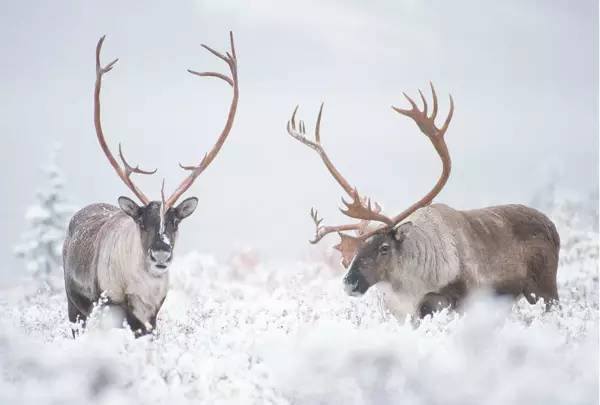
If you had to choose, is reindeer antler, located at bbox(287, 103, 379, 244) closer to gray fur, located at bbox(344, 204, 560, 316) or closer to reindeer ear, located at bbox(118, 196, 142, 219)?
gray fur, located at bbox(344, 204, 560, 316)

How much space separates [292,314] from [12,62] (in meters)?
4.19

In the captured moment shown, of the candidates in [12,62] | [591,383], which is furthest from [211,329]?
[12,62]

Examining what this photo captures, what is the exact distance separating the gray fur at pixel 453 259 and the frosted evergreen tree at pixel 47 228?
12.4m

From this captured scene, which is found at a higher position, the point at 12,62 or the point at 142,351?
the point at 12,62

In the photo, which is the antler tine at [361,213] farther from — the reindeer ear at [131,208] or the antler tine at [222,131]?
the reindeer ear at [131,208]

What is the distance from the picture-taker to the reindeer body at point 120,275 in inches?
230

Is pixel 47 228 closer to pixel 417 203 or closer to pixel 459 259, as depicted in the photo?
pixel 417 203

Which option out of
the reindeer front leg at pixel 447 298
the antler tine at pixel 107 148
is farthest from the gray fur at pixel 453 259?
the antler tine at pixel 107 148

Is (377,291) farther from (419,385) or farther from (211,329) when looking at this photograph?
(419,385)

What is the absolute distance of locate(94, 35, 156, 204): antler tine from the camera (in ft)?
20.2

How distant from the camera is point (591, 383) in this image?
4543 millimetres

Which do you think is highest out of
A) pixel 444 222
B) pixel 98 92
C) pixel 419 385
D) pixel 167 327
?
pixel 98 92

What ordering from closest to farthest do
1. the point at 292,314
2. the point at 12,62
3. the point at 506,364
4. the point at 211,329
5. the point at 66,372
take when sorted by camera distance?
the point at 66,372 < the point at 506,364 < the point at 211,329 < the point at 292,314 < the point at 12,62

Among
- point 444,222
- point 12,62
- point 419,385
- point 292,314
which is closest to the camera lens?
point 419,385
